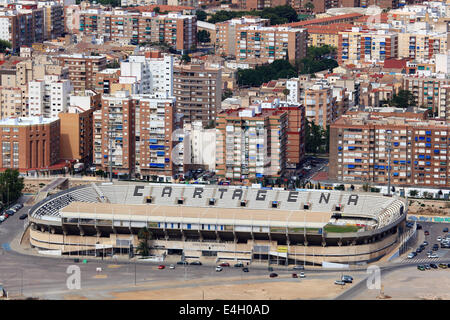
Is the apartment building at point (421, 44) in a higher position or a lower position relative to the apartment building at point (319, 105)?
higher

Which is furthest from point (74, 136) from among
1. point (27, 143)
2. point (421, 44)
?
point (421, 44)

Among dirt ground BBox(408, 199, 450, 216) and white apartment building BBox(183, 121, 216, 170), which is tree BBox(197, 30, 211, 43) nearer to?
white apartment building BBox(183, 121, 216, 170)

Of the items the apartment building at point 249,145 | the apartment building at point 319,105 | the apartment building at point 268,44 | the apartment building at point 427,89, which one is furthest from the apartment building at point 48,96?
the apartment building at point 268,44

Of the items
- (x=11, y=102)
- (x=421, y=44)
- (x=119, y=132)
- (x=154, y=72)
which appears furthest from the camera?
(x=421, y=44)

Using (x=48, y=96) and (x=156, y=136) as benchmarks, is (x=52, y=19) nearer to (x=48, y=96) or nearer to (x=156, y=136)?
(x=48, y=96)

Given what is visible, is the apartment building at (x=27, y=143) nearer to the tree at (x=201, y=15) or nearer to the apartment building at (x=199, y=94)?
the apartment building at (x=199, y=94)

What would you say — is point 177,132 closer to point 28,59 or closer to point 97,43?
point 28,59

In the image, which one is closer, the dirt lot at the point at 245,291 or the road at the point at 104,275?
the dirt lot at the point at 245,291
